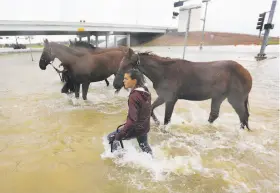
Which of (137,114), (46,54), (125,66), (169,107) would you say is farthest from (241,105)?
(46,54)

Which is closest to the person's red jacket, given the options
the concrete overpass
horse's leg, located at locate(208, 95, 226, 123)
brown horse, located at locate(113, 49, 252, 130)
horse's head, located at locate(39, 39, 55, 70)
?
brown horse, located at locate(113, 49, 252, 130)

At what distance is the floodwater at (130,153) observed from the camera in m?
2.92

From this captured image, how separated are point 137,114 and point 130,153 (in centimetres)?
97

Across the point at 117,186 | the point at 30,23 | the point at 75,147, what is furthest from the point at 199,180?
the point at 30,23

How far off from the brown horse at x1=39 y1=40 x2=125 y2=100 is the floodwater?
0.94 m

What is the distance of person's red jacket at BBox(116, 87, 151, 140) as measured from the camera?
9.23ft

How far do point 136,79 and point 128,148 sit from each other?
4.55 feet

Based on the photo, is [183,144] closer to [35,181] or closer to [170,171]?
[170,171]

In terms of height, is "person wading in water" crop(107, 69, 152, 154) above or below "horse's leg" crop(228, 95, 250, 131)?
above

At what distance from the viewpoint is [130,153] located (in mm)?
3469

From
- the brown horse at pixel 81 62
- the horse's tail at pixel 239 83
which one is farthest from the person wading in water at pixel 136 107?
the brown horse at pixel 81 62

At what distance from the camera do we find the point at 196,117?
5.70m

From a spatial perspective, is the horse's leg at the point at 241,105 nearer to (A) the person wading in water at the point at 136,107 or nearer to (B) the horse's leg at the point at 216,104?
(B) the horse's leg at the point at 216,104

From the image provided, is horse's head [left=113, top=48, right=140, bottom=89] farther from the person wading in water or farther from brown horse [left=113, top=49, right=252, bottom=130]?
the person wading in water
